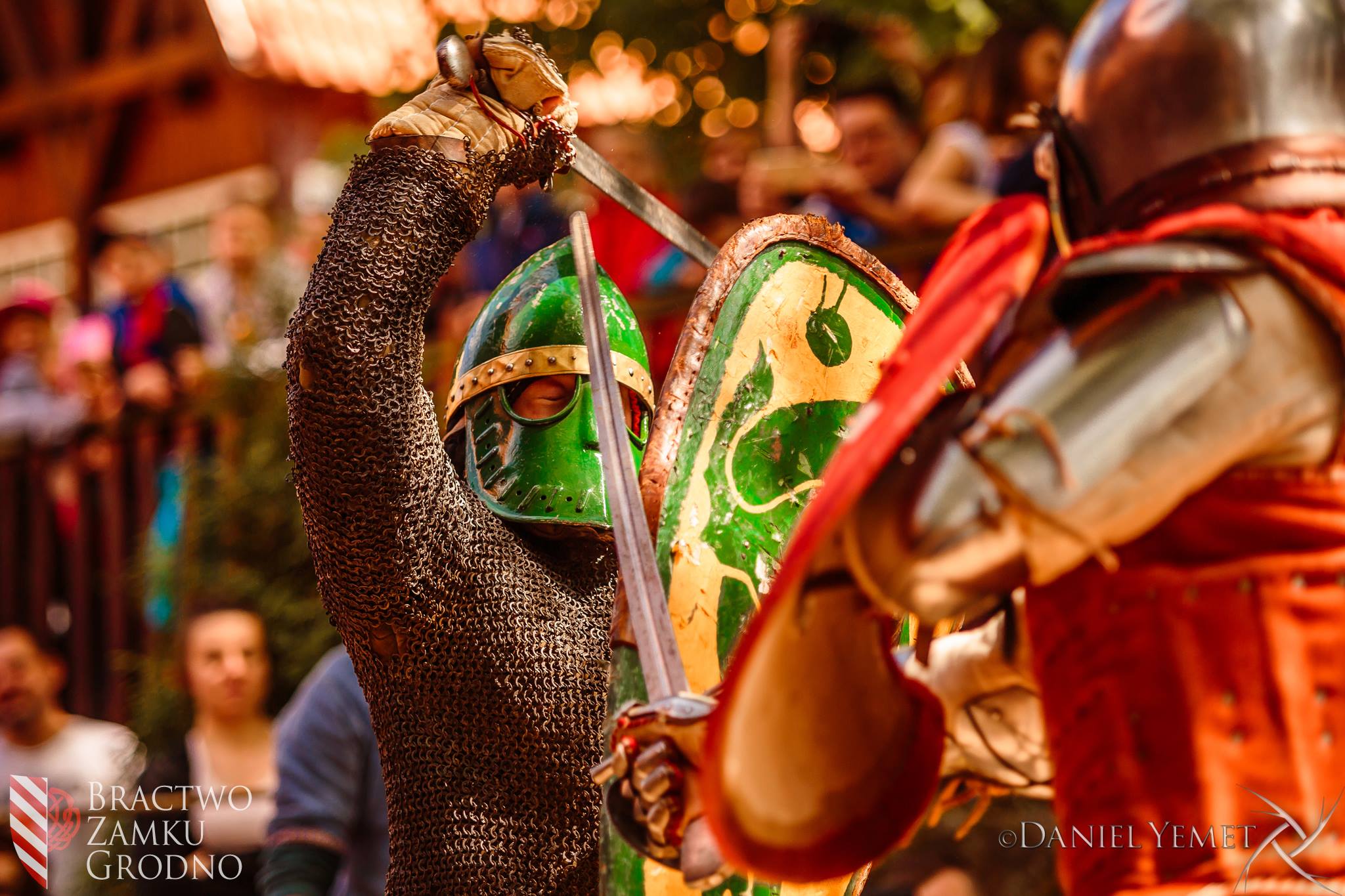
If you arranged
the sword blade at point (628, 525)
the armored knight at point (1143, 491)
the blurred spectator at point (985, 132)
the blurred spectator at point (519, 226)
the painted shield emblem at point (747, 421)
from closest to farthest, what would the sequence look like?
1. the armored knight at point (1143, 491)
2. the sword blade at point (628, 525)
3. the painted shield emblem at point (747, 421)
4. the blurred spectator at point (519, 226)
5. the blurred spectator at point (985, 132)

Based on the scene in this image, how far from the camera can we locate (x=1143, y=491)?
5.63ft

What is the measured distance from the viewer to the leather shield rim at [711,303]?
246cm

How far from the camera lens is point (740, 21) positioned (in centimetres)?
845

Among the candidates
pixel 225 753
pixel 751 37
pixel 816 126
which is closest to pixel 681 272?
pixel 816 126

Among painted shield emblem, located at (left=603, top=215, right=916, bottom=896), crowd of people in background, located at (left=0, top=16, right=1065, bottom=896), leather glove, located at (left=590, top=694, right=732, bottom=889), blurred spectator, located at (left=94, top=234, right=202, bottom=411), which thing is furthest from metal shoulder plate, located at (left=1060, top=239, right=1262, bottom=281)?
blurred spectator, located at (left=94, top=234, right=202, bottom=411)

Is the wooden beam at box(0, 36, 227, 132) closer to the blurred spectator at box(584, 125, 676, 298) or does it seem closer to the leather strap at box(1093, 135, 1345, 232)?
the blurred spectator at box(584, 125, 676, 298)

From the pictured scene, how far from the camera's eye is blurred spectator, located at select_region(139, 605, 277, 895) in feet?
16.3

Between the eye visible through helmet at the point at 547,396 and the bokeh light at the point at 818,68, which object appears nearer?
the eye visible through helmet at the point at 547,396

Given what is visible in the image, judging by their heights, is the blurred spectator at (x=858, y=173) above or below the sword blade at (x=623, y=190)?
above

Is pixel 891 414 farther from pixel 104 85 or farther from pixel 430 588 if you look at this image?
pixel 104 85

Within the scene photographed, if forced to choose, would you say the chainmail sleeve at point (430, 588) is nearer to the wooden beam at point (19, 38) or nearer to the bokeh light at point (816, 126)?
the bokeh light at point (816, 126)

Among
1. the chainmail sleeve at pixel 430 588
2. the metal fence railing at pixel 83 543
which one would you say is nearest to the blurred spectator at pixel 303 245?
the metal fence railing at pixel 83 543

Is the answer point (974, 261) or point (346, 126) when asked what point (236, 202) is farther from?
point (974, 261)

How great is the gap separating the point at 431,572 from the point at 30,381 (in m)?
6.02
